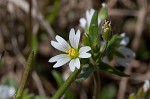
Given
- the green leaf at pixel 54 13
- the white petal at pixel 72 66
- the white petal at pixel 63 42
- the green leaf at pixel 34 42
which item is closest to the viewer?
the white petal at pixel 72 66

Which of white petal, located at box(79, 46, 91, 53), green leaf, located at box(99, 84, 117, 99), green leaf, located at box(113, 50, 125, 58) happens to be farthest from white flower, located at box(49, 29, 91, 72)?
green leaf, located at box(99, 84, 117, 99)

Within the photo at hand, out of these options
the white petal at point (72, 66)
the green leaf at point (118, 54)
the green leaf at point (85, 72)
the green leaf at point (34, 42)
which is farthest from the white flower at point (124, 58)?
the green leaf at point (34, 42)

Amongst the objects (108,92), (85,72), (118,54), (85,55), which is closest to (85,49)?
(85,55)

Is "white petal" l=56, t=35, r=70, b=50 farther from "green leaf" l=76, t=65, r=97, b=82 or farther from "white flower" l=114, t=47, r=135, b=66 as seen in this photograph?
"white flower" l=114, t=47, r=135, b=66

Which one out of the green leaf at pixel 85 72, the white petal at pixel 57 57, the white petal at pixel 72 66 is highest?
the white petal at pixel 57 57

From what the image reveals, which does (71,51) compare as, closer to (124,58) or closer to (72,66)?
(72,66)

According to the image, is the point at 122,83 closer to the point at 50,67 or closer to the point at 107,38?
the point at 50,67

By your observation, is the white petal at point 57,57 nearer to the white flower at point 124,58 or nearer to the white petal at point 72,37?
the white petal at point 72,37
